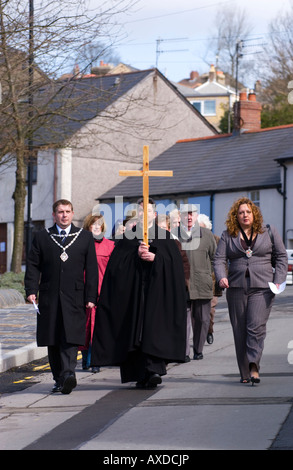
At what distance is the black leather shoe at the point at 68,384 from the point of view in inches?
387

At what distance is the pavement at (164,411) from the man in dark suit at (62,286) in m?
0.47

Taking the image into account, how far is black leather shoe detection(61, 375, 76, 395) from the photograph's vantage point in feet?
32.3

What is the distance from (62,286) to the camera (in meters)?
10.1

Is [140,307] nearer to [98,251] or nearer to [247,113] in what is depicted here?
[98,251]

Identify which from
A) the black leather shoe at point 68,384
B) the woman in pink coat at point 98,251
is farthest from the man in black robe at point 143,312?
the woman in pink coat at point 98,251

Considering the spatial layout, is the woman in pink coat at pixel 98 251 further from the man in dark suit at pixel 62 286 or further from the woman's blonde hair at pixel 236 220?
the woman's blonde hair at pixel 236 220

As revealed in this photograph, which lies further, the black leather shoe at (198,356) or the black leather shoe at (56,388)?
the black leather shoe at (198,356)

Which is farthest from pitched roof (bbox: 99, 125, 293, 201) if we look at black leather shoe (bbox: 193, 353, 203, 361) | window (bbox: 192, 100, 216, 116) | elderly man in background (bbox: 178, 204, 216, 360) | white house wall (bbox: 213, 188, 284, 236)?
window (bbox: 192, 100, 216, 116)

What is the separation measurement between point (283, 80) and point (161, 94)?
869 centimetres

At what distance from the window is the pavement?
2887 inches

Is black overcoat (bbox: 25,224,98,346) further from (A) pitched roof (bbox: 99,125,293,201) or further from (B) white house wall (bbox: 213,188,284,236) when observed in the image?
(A) pitched roof (bbox: 99,125,293,201)

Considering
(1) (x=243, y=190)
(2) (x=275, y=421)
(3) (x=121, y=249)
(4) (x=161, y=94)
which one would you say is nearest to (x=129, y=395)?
(3) (x=121, y=249)

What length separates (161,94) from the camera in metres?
48.9

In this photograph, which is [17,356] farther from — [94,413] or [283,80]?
[283,80]
